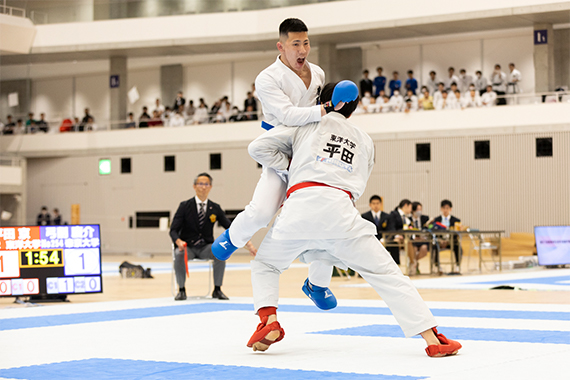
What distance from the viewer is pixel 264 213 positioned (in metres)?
4.21

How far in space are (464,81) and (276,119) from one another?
1991 cm

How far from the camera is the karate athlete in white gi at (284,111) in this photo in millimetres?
4207

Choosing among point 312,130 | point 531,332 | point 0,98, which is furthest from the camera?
point 0,98

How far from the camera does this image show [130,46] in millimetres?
25250

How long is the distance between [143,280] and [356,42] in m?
14.8

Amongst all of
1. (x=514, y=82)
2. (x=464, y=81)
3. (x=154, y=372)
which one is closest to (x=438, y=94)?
(x=464, y=81)

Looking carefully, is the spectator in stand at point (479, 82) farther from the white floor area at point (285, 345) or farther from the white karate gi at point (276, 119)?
the white karate gi at point (276, 119)

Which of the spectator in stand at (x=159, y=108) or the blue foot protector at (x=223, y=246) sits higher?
the spectator in stand at (x=159, y=108)

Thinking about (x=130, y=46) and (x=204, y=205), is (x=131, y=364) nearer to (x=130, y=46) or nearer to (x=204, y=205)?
(x=204, y=205)

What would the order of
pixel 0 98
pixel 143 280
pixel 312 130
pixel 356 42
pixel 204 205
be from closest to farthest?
pixel 312 130, pixel 204 205, pixel 143 280, pixel 356 42, pixel 0 98

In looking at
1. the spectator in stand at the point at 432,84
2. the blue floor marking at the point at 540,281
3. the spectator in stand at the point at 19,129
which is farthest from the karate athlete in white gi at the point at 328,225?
the spectator in stand at the point at 19,129

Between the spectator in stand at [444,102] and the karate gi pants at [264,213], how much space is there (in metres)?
18.6

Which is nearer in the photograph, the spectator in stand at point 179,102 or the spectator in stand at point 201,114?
the spectator in stand at point 201,114

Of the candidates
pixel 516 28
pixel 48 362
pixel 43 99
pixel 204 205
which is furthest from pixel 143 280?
pixel 43 99
